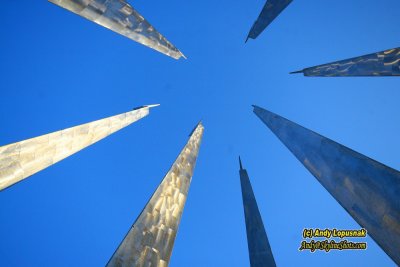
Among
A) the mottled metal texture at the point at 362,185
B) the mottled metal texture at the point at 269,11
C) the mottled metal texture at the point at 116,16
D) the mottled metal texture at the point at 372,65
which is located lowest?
the mottled metal texture at the point at 362,185

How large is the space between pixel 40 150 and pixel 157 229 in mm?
5091

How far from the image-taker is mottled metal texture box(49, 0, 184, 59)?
34.2ft

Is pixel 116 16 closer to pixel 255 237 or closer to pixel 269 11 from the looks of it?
pixel 255 237

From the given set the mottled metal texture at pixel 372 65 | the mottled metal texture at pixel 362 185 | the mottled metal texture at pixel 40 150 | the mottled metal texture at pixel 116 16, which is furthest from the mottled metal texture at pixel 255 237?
the mottled metal texture at pixel 116 16

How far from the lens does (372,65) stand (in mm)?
16125

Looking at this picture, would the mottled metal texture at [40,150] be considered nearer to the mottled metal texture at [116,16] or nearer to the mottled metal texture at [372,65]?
the mottled metal texture at [116,16]

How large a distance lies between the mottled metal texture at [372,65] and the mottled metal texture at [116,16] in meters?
12.2

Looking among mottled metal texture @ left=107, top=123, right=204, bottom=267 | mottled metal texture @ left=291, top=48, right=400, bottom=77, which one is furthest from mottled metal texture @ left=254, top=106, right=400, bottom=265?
mottled metal texture @ left=291, top=48, right=400, bottom=77

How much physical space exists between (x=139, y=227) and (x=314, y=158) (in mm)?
8004

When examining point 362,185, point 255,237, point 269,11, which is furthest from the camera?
point 269,11

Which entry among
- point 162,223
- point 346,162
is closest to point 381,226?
point 346,162

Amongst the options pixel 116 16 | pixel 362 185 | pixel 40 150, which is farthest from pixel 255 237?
pixel 116 16

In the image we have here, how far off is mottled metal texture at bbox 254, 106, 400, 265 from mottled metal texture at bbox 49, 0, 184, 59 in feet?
35.0

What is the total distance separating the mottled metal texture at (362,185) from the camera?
7676 mm
